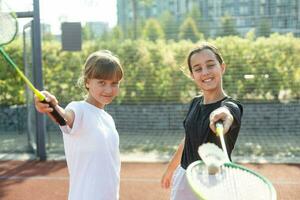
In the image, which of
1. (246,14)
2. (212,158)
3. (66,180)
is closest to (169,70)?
(246,14)

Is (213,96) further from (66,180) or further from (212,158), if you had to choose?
(66,180)

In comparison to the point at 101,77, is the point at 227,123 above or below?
below

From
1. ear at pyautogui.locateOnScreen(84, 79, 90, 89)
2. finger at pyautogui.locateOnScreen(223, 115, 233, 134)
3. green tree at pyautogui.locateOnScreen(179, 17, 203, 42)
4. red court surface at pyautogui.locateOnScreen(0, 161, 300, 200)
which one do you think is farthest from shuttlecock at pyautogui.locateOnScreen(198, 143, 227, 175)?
green tree at pyautogui.locateOnScreen(179, 17, 203, 42)

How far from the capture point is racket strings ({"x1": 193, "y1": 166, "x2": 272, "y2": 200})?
5.62 feet

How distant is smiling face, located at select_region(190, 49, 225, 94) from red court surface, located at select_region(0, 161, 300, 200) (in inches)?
112

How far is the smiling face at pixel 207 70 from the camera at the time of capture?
2414 mm

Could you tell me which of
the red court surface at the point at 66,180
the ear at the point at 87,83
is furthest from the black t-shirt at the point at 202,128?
the red court surface at the point at 66,180

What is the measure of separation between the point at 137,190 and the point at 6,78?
4923 mm

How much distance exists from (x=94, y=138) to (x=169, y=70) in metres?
6.75

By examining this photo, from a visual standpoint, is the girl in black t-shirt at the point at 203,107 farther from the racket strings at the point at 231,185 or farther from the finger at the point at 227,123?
the racket strings at the point at 231,185

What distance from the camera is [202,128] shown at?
2365mm

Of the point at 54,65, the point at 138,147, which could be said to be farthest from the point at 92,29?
the point at 138,147

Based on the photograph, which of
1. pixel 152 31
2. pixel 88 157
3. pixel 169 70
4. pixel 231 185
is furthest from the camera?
pixel 152 31

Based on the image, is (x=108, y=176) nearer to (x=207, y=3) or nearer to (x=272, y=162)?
(x=272, y=162)
